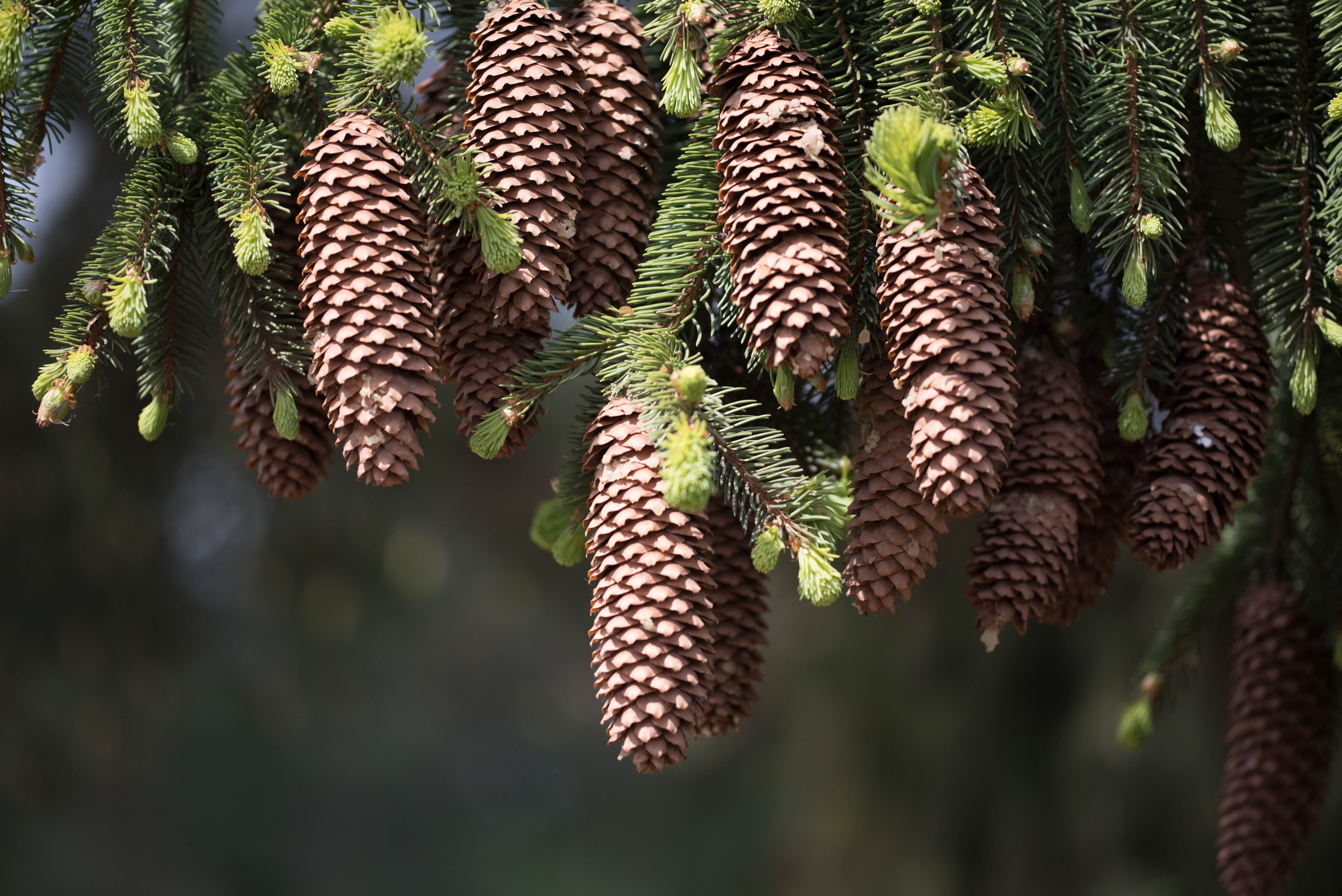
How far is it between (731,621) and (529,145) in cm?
36

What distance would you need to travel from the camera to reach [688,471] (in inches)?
19.1

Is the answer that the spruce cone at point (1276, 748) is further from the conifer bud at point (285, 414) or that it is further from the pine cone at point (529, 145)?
the conifer bud at point (285, 414)

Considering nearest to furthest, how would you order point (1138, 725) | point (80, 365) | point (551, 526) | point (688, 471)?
point (688, 471) → point (80, 365) → point (551, 526) → point (1138, 725)

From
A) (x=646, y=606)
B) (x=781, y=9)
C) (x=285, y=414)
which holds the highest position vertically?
(x=781, y=9)

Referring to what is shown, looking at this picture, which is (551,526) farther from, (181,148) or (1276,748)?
(1276,748)

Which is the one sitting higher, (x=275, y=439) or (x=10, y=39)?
(x=10, y=39)

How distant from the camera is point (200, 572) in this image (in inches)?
85.8

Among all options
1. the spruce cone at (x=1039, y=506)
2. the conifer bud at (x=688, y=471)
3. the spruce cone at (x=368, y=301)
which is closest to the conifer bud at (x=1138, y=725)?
the spruce cone at (x=1039, y=506)

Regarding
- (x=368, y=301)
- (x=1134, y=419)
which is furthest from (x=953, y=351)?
(x=368, y=301)

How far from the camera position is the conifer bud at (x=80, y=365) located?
0.59m

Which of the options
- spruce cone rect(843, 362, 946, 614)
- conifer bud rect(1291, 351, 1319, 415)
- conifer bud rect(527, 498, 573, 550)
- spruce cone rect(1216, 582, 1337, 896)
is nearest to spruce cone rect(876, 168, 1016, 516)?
spruce cone rect(843, 362, 946, 614)

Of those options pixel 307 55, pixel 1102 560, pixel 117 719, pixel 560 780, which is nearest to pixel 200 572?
pixel 117 719

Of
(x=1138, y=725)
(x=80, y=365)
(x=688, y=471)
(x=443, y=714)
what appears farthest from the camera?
(x=443, y=714)

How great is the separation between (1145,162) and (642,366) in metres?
0.36
